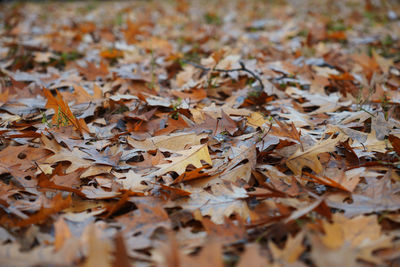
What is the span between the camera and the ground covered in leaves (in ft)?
3.84

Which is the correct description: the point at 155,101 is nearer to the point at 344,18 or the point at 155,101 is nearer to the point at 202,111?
the point at 202,111

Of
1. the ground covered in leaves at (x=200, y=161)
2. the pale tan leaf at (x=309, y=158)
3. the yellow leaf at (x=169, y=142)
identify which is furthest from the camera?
the yellow leaf at (x=169, y=142)

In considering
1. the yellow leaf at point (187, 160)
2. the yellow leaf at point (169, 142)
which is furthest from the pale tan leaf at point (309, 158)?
the yellow leaf at point (169, 142)

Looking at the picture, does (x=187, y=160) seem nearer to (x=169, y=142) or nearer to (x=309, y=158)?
(x=169, y=142)

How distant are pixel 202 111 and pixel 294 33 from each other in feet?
10.0

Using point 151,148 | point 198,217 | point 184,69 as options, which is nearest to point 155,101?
point 151,148

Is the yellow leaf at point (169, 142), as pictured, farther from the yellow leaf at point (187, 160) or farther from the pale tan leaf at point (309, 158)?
the pale tan leaf at point (309, 158)

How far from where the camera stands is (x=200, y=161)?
1.76 meters

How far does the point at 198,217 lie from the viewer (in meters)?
1.38

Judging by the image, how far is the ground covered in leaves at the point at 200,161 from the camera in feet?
3.84

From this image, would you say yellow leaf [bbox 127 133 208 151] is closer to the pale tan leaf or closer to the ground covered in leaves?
the ground covered in leaves

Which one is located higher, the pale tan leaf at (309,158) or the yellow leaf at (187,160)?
the pale tan leaf at (309,158)

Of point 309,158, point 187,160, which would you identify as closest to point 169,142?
point 187,160

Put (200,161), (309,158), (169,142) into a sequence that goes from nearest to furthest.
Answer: (309,158) → (200,161) → (169,142)
